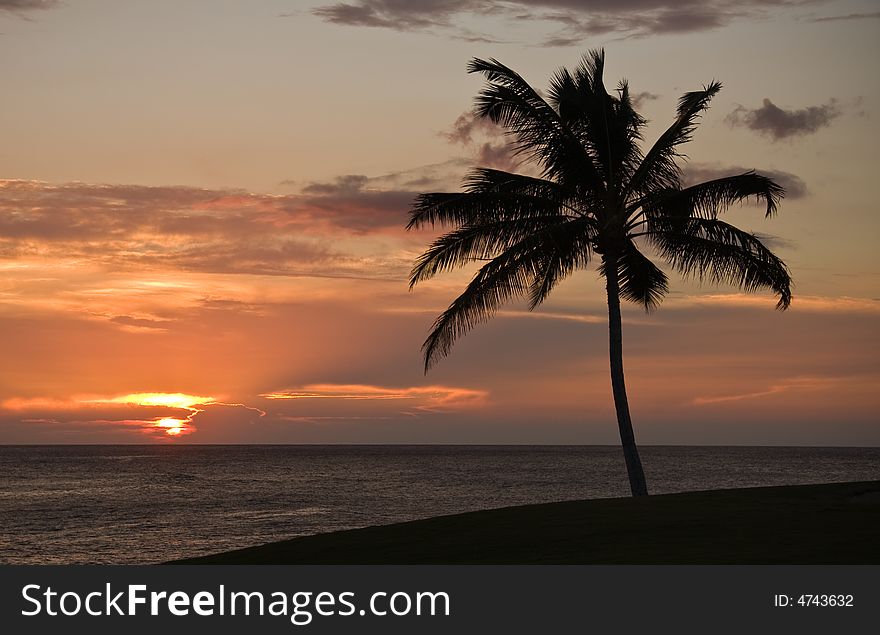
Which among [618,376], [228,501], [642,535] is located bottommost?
[228,501]

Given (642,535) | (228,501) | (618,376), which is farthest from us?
(228,501)

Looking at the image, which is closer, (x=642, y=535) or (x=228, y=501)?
(x=642, y=535)

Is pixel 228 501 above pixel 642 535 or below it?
below

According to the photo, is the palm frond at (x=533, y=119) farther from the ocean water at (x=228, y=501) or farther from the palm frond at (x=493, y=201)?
the ocean water at (x=228, y=501)

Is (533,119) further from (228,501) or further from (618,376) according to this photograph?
(228,501)

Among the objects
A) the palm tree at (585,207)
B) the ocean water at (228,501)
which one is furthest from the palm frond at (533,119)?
the ocean water at (228,501)

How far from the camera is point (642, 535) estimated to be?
1577 cm

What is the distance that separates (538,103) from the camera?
2483cm

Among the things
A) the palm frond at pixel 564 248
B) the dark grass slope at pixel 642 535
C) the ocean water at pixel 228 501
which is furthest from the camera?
the ocean water at pixel 228 501

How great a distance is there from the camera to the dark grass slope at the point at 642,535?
13.7m

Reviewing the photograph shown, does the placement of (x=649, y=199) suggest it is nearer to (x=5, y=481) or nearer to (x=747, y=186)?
(x=747, y=186)

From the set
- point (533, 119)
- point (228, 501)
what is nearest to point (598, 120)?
point (533, 119)

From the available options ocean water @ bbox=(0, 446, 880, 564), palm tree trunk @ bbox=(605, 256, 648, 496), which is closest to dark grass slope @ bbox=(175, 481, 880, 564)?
palm tree trunk @ bbox=(605, 256, 648, 496)

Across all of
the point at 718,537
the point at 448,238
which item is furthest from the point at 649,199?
the point at 718,537
